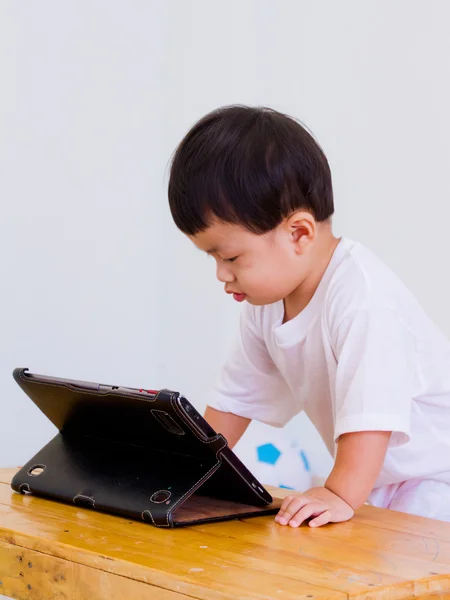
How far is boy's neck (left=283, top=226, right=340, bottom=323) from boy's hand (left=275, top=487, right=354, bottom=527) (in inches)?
10.7

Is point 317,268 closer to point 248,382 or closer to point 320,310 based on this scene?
point 320,310

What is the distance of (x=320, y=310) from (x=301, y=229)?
10 centimetres

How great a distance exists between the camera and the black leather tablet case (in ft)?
2.41

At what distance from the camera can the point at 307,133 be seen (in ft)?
3.17

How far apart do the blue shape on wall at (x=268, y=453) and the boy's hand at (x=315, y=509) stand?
1.01 m

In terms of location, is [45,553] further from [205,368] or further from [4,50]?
[205,368]

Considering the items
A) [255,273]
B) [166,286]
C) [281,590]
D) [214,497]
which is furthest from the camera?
[166,286]

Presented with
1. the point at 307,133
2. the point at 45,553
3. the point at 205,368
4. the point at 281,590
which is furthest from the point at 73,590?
the point at 205,368

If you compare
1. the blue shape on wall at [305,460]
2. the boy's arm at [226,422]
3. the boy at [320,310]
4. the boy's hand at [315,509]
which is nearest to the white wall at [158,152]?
the blue shape on wall at [305,460]

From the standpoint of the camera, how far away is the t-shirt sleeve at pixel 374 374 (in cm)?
84

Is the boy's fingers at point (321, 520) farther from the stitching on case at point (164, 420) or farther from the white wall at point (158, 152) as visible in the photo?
the white wall at point (158, 152)

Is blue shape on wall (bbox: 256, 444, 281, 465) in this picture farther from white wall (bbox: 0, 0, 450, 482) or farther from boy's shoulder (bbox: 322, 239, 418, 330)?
boy's shoulder (bbox: 322, 239, 418, 330)

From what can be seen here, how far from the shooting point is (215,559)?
2.03ft

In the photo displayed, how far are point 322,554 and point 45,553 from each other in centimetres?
22
